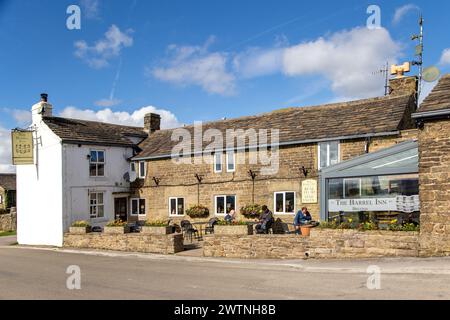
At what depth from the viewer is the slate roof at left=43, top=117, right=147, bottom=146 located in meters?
22.6

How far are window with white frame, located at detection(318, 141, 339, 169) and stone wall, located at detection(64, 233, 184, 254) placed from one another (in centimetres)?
698

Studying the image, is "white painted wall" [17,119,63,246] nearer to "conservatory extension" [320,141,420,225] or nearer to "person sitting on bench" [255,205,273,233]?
"person sitting on bench" [255,205,273,233]

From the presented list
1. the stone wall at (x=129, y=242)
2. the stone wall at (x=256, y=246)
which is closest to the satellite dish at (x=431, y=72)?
the stone wall at (x=256, y=246)

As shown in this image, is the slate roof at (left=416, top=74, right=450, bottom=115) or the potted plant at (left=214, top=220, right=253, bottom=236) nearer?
the slate roof at (left=416, top=74, right=450, bottom=115)

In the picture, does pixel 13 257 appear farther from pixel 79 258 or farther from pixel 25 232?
pixel 25 232

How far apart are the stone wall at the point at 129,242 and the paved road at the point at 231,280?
2.17m

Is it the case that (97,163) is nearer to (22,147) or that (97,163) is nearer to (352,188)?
(22,147)

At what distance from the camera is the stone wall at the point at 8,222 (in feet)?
109

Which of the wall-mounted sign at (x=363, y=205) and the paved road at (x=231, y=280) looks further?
the wall-mounted sign at (x=363, y=205)

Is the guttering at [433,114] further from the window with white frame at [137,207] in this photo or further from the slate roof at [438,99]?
the window with white frame at [137,207]

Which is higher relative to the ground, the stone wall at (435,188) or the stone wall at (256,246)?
the stone wall at (435,188)

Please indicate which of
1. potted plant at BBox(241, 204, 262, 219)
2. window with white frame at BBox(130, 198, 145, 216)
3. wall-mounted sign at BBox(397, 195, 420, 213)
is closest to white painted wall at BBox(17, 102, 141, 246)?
window with white frame at BBox(130, 198, 145, 216)

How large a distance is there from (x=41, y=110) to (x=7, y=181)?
25250 millimetres

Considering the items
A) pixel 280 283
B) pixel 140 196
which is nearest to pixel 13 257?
pixel 140 196
